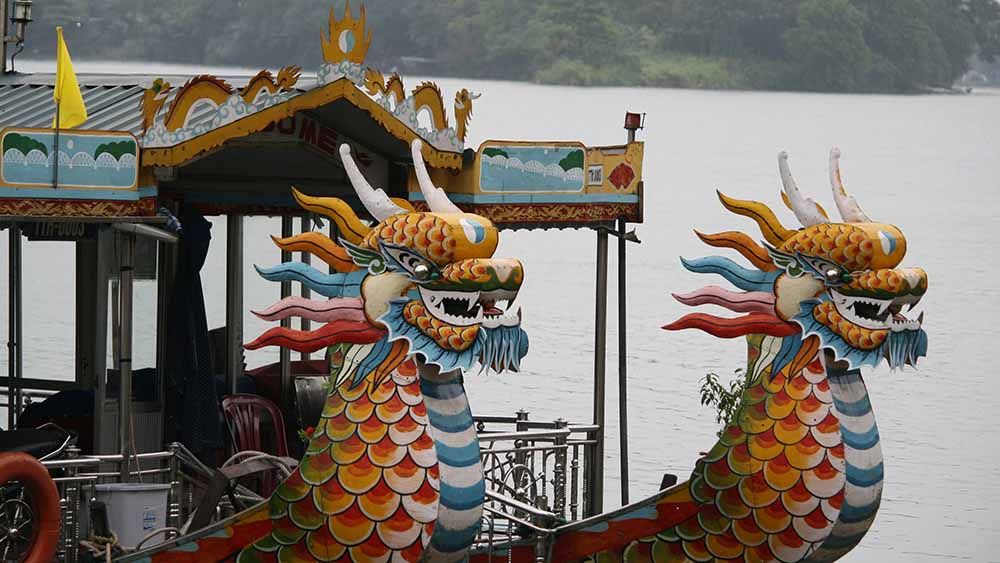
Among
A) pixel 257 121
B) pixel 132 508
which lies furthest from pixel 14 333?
pixel 257 121

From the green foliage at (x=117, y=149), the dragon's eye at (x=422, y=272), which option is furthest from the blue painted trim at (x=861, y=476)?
the green foliage at (x=117, y=149)

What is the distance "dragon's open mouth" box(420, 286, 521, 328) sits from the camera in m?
11.1

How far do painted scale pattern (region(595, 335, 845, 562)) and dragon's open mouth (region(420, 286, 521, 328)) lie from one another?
1741 mm

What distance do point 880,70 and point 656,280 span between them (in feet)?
23.1

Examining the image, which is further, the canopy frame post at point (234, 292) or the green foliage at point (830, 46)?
the green foliage at point (830, 46)

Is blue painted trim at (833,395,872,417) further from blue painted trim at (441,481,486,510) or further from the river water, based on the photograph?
the river water

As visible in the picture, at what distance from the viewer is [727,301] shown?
40.2ft

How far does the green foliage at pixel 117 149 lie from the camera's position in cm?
1215

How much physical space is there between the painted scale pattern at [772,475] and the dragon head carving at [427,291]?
5.22 feet

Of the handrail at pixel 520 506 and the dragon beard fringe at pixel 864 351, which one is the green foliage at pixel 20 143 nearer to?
the handrail at pixel 520 506

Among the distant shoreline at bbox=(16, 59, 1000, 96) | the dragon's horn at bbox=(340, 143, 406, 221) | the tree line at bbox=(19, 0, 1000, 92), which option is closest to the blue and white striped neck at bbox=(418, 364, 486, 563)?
the dragon's horn at bbox=(340, 143, 406, 221)

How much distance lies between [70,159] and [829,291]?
411 cm

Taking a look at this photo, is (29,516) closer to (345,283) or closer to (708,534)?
(345,283)

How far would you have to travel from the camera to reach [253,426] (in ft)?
47.4
